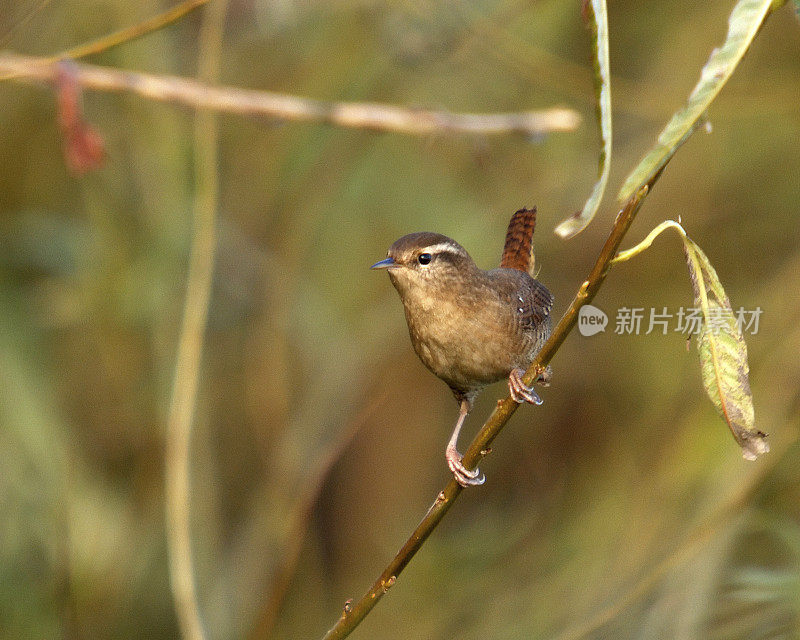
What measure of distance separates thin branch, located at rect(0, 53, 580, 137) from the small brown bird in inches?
21.0

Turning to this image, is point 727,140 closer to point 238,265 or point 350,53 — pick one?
point 350,53

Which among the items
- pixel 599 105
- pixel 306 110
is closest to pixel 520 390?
pixel 599 105

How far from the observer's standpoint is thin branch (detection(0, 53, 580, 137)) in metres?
2.67

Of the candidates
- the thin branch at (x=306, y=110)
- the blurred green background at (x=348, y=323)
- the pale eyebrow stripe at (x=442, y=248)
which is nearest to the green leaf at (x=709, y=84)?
the pale eyebrow stripe at (x=442, y=248)

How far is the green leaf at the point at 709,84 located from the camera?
0.98 m

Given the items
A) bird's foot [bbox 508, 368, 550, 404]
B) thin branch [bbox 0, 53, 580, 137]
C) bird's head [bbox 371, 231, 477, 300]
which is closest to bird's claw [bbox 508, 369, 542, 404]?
bird's foot [bbox 508, 368, 550, 404]

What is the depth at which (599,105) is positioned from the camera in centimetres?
108

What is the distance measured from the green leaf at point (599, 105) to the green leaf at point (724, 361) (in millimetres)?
219

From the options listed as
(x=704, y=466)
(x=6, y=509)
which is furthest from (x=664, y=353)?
(x=6, y=509)

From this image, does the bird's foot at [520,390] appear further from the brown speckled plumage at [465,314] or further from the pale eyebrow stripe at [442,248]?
the pale eyebrow stripe at [442,248]

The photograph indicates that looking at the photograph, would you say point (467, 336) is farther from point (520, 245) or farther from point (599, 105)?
point (599, 105)

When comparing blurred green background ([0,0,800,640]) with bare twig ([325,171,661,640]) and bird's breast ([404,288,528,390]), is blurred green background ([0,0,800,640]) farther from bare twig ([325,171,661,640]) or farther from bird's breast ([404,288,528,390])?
bare twig ([325,171,661,640])

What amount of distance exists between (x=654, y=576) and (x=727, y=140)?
81.9 inches

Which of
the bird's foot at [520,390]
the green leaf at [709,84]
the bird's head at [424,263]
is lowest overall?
the green leaf at [709,84]
